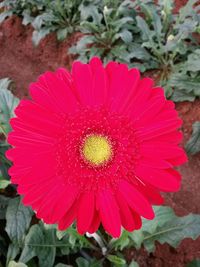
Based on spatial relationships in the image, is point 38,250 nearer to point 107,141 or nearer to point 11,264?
point 11,264

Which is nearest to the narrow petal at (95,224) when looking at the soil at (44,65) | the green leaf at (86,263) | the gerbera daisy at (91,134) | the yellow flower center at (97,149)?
the gerbera daisy at (91,134)

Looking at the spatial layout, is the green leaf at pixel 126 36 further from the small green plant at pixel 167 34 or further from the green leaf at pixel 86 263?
the green leaf at pixel 86 263

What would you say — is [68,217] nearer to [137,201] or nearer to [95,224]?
[95,224]

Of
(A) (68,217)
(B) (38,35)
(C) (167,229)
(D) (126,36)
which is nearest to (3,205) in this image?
(C) (167,229)

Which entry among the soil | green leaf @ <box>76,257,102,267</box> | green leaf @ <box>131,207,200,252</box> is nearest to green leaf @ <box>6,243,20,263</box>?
green leaf @ <box>76,257,102,267</box>

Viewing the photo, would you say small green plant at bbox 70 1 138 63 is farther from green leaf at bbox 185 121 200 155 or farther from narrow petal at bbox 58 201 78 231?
narrow petal at bbox 58 201 78 231

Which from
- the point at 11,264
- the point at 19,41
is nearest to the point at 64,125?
the point at 11,264
